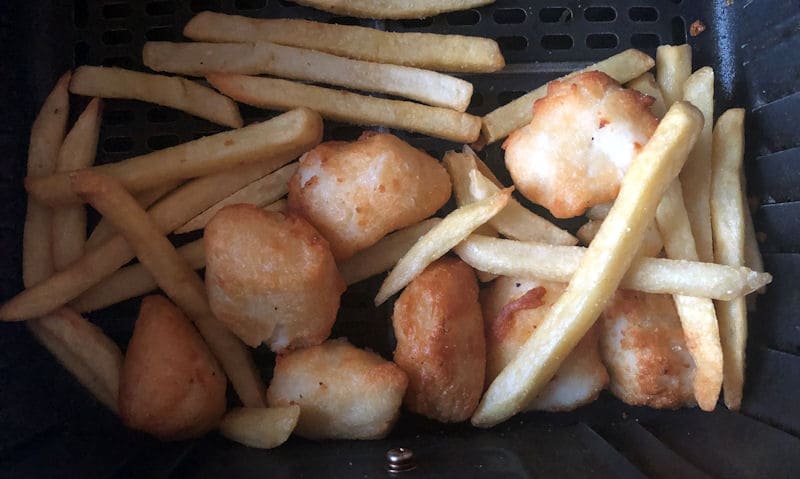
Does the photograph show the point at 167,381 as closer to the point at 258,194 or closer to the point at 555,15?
the point at 258,194

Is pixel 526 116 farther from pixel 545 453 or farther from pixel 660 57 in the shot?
pixel 545 453

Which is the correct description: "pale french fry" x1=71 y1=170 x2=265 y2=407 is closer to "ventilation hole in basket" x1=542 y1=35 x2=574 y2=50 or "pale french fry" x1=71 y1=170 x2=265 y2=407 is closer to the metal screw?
the metal screw

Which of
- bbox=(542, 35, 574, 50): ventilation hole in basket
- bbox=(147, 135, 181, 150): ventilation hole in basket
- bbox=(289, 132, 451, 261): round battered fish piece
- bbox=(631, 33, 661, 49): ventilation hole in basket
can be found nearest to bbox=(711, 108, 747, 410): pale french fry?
bbox=(631, 33, 661, 49): ventilation hole in basket

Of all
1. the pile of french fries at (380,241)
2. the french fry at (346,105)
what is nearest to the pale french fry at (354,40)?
the pile of french fries at (380,241)

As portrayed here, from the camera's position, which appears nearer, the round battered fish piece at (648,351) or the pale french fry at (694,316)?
the pale french fry at (694,316)

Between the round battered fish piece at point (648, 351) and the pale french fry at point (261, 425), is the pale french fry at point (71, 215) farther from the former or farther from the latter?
the round battered fish piece at point (648, 351)

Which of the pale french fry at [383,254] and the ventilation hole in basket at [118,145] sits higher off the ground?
the ventilation hole in basket at [118,145]

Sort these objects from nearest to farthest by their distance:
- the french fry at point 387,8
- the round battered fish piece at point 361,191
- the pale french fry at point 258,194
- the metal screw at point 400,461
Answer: the metal screw at point 400,461, the round battered fish piece at point 361,191, the pale french fry at point 258,194, the french fry at point 387,8

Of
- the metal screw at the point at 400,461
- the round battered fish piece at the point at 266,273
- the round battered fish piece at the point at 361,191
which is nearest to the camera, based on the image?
the metal screw at the point at 400,461
